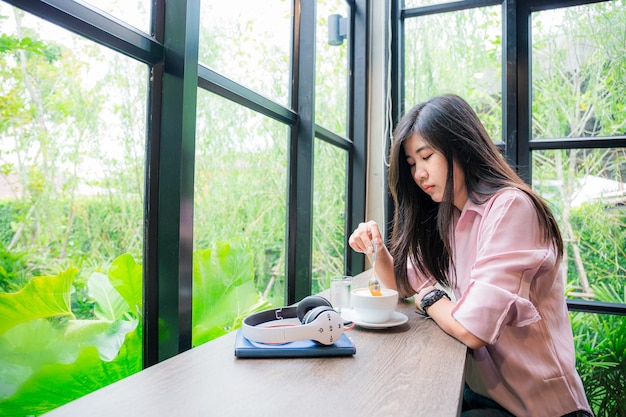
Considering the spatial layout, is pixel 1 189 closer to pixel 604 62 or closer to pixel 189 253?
pixel 189 253

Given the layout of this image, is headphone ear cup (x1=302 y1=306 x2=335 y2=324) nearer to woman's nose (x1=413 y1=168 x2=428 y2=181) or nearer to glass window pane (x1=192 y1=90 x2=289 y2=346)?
glass window pane (x1=192 y1=90 x2=289 y2=346)

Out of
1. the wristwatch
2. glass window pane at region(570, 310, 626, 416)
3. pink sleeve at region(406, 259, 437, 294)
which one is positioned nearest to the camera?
the wristwatch

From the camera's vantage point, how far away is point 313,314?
874 mm

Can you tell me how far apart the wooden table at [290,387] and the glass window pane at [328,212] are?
1205mm

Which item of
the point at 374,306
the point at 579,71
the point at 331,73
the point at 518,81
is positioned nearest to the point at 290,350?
the point at 374,306

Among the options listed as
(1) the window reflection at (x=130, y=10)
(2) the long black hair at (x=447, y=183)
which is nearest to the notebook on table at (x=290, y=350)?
(2) the long black hair at (x=447, y=183)

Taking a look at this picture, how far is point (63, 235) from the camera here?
0.85 m

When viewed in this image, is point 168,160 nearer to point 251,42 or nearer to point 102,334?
point 102,334

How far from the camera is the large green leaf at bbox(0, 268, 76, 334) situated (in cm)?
74

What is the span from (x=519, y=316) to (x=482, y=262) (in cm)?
14

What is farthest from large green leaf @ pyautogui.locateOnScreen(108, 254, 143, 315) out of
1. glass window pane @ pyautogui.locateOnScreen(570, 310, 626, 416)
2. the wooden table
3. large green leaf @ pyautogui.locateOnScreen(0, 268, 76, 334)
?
glass window pane @ pyautogui.locateOnScreen(570, 310, 626, 416)

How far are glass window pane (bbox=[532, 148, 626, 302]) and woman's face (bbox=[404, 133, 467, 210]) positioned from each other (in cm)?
141

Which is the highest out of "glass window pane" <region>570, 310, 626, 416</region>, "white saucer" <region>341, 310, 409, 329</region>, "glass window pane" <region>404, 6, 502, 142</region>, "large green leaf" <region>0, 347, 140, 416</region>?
"glass window pane" <region>404, 6, 502, 142</region>

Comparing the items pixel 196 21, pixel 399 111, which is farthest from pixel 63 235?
pixel 399 111
